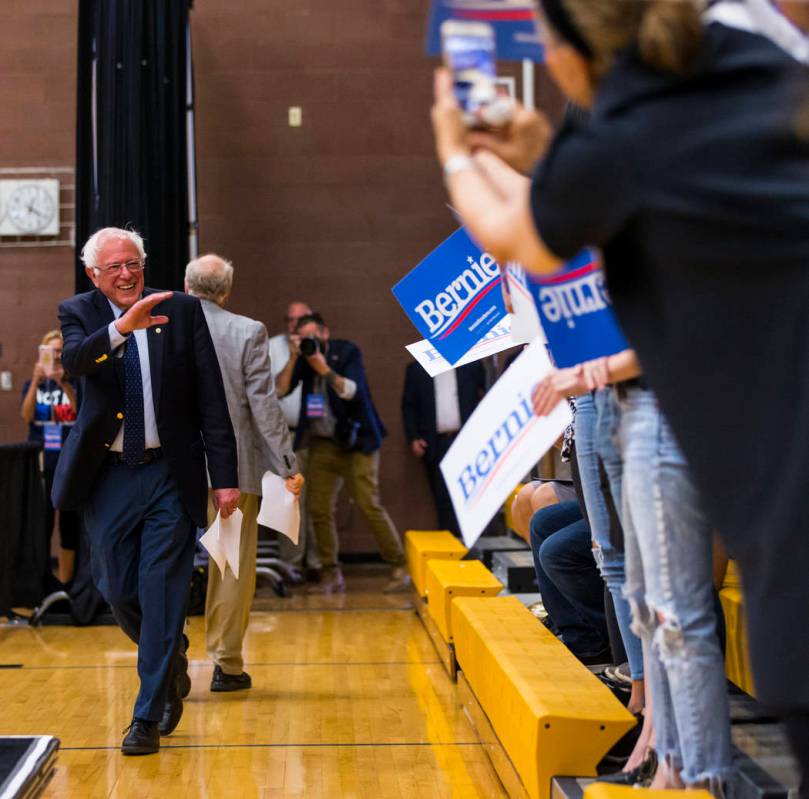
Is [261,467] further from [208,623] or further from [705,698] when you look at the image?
[705,698]

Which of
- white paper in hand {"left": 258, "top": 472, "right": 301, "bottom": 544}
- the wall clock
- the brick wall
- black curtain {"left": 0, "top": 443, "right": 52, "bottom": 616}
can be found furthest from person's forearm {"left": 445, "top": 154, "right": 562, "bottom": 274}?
the wall clock

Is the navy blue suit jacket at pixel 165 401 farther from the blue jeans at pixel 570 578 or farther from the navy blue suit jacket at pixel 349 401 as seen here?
the navy blue suit jacket at pixel 349 401

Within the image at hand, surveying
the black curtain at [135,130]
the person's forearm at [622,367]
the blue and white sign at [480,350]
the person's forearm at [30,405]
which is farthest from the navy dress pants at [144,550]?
the person's forearm at [30,405]

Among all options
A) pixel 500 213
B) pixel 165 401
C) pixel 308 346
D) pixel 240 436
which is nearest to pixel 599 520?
pixel 500 213

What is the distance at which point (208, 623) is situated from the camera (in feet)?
15.3

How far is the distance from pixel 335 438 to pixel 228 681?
295 cm

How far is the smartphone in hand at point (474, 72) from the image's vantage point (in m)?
1.66

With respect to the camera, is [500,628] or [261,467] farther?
[261,467]

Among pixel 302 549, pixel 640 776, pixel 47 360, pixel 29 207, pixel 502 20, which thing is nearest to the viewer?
pixel 502 20

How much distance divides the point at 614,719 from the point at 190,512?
1.63 metres

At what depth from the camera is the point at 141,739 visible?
3594mm

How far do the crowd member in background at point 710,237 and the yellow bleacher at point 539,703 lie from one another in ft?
3.47

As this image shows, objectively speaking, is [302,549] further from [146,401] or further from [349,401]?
[146,401]

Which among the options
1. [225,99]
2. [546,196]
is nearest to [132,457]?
[546,196]
